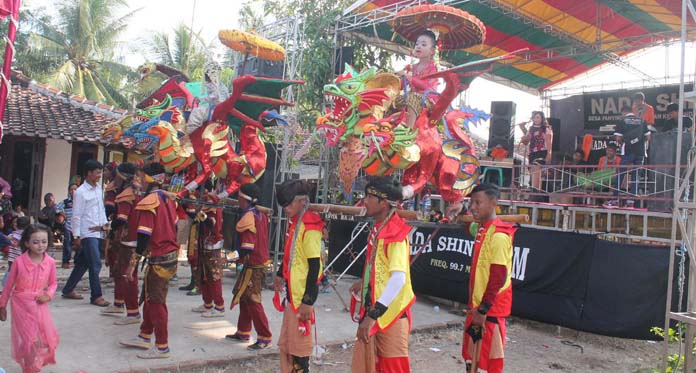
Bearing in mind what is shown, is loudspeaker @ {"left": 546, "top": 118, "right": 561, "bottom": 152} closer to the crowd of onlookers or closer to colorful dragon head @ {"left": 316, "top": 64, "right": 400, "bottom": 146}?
colorful dragon head @ {"left": 316, "top": 64, "right": 400, "bottom": 146}

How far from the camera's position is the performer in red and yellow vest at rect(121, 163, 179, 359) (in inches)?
179

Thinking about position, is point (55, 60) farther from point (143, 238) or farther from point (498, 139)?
point (143, 238)

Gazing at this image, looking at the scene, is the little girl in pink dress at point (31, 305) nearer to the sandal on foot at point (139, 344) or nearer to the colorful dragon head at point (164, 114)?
the sandal on foot at point (139, 344)

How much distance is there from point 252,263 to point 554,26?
879cm

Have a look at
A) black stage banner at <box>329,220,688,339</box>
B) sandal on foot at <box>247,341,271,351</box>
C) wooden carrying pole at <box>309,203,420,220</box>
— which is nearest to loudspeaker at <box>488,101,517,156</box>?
black stage banner at <box>329,220,688,339</box>

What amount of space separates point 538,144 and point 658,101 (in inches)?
136

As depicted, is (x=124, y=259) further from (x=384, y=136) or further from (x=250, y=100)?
(x=384, y=136)

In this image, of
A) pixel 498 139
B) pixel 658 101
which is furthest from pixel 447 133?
pixel 658 101

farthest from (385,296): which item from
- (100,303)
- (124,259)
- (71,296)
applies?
(71,296)

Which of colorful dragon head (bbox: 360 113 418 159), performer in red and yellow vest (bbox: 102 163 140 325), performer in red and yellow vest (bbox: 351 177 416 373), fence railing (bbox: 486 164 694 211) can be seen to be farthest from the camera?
fence railing (bbox: 486 164 694 211)

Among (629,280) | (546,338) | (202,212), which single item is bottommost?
(546,338)

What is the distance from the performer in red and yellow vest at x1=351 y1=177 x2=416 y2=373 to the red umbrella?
3.47m

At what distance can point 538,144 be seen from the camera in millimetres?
11078

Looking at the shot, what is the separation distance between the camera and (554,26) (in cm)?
1103
